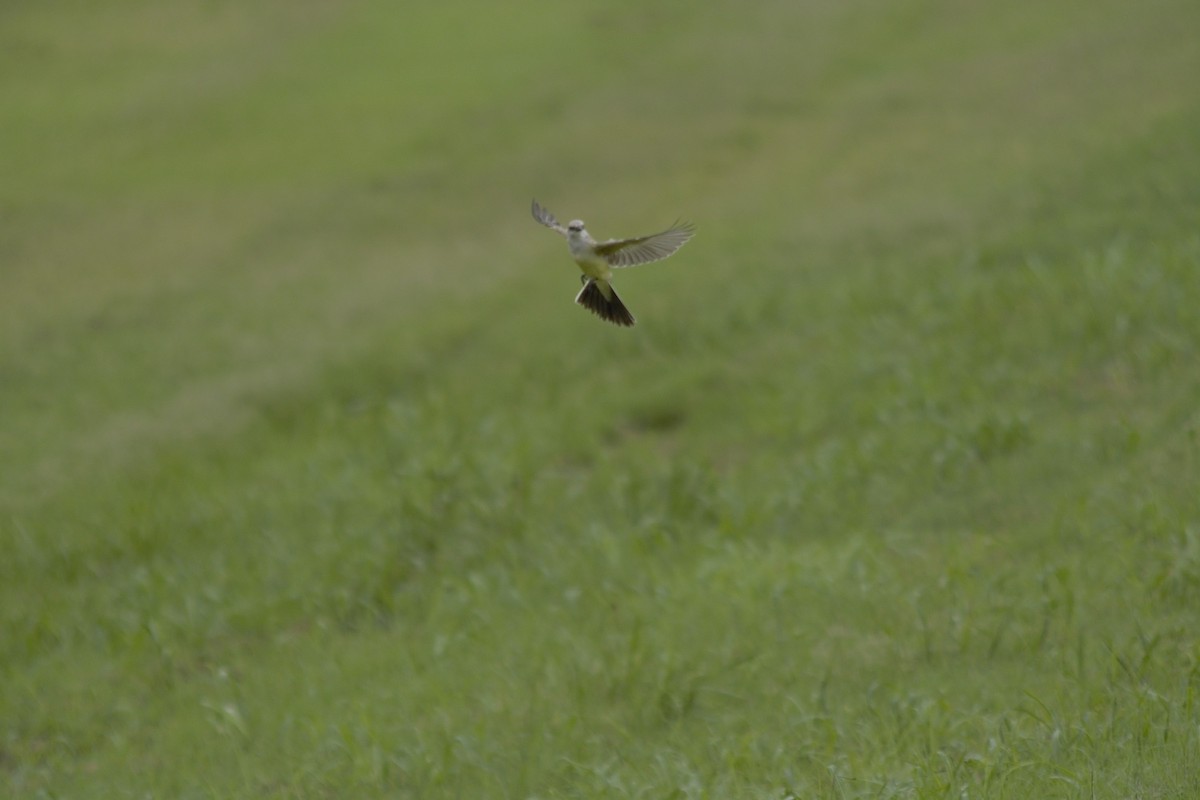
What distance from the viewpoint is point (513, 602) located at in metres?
7.85

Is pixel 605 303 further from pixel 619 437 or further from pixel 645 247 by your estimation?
pixel 619 437

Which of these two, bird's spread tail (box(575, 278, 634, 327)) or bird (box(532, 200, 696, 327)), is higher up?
bird (box(532, 200, 696, 327))

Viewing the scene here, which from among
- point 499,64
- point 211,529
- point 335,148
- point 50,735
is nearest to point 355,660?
Answer: point 50,735

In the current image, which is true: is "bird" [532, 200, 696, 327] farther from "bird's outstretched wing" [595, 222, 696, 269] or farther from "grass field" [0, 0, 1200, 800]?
"grass field" [0, 0, 1200, 800]

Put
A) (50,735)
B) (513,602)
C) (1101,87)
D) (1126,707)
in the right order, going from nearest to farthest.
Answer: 1. (1126,707)
2. (50,735)
3. (513,602)
4. (1101,87)

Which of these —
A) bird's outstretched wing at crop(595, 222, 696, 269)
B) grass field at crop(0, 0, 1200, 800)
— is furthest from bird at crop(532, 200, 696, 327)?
grass field at crop(0, 0, 1200, 800)

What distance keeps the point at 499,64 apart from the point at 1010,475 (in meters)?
15.6

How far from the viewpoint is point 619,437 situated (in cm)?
1051

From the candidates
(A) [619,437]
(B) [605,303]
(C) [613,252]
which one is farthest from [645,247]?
(A) [619,437]

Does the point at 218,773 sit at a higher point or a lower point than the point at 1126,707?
lower

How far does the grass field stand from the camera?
241 inches

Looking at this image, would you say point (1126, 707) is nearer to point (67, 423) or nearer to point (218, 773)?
point (218, 773)

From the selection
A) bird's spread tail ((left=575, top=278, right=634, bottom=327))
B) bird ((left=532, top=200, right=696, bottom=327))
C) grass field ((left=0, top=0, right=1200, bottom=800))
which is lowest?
grass field ((left=0, top=0, right=1200, bottom=800))

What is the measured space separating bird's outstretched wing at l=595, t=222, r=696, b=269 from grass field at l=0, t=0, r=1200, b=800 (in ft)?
8.37
